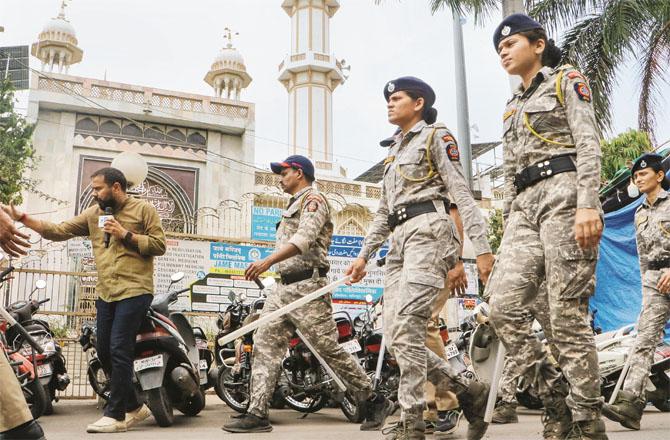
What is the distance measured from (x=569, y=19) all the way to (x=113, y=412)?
1008 centimetres

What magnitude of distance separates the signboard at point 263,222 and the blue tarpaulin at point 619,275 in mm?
7478

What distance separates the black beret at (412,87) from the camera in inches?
163

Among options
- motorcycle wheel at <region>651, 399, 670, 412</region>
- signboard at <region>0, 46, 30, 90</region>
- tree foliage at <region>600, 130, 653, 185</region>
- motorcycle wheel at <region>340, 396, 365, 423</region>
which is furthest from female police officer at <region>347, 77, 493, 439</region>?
signboard at <region>0, 46, 30, 90</region>

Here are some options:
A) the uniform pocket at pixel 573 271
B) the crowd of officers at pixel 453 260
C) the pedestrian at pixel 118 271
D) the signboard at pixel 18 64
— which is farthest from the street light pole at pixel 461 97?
the signboard at pixel 18 64

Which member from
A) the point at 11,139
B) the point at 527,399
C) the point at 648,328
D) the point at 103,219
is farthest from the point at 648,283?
the point at 11,139

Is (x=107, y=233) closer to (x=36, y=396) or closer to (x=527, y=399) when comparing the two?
(x=36, y=396)

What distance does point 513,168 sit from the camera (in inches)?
139

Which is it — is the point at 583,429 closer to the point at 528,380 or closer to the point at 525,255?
the point at 528,380

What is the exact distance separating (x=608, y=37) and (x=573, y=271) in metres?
10.0

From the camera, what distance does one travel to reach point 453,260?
3.84 metres

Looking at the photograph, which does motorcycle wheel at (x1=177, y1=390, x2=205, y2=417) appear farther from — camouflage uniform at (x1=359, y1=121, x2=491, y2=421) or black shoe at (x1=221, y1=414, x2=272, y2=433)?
camouflage uniform at (x1=359, y1=121, x2=491, y2=421)

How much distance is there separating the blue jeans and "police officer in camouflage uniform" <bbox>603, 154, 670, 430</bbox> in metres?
3.25

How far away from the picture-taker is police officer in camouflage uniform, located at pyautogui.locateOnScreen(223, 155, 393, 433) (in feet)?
15.9

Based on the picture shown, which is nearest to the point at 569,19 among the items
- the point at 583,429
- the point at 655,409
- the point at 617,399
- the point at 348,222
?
the point at 655,409
